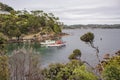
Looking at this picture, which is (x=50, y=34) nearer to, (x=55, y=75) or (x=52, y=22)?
(x=52, y=22)

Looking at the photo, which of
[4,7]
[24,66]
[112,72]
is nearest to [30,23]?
[4,7]

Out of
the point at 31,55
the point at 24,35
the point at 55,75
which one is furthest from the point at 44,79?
the point at 24,35

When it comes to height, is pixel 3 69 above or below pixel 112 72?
below

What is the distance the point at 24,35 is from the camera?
323ft

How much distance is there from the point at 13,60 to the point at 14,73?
1004 millimetres

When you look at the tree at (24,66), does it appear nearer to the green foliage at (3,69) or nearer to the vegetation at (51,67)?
the vegetation at (51,67)

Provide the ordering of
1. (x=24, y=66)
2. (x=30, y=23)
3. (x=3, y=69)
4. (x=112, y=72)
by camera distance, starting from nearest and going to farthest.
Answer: (x=112, y=72) → (x=3, y=69) → (x=24, y=66) → (x=30, y=23)

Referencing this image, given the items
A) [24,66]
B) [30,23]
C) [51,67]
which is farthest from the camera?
[30,23]

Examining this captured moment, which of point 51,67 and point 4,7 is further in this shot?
point 4,7

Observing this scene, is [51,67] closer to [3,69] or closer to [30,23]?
[3,69]

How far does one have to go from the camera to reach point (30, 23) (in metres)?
98.8

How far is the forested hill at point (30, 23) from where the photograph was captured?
91.6 m

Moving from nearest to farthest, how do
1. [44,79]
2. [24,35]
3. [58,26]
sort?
[44,79] < [24,35] < [58,26]

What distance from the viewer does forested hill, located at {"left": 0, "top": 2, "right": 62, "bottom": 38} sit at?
91625 mm
